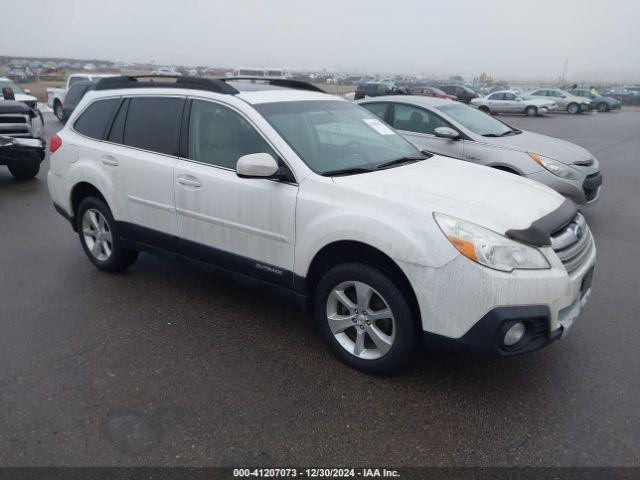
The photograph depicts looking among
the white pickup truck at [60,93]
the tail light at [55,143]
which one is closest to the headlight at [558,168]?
the tail light at [55,143]

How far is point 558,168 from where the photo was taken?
267 inches

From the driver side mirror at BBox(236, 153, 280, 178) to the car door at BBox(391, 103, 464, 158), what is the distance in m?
4.24

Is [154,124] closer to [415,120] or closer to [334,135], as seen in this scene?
[334,135]

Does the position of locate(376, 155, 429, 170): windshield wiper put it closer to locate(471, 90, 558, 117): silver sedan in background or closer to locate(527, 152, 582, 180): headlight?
locate(527, 152, 582, 180): headlight

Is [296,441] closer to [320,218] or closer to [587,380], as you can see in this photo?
[320,218]

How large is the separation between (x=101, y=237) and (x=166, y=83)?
63.3 inches

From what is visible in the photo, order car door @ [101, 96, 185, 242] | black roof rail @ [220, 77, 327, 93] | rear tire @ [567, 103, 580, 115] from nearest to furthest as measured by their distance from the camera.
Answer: car door @ [101, 96, 185, 242], black roof rail @ [220, 77, 327, 93], rear tire @ [567, 103, 580, 115]

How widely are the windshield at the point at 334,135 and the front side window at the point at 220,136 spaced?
17 cm

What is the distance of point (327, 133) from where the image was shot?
162 inches

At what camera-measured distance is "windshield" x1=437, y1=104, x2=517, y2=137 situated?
755cm

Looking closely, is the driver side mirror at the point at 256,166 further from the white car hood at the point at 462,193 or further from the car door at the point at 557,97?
the car door at the point at 557,97

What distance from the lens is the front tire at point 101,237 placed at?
15.8ft

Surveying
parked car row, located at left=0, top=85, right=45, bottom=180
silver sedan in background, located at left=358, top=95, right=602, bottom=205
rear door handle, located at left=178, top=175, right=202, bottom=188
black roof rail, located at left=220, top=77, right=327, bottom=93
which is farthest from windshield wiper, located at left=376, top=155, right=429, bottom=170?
parked car row, located at left=0, top=85, right=45, bottom=180

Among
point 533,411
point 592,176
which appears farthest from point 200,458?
point 592,176
